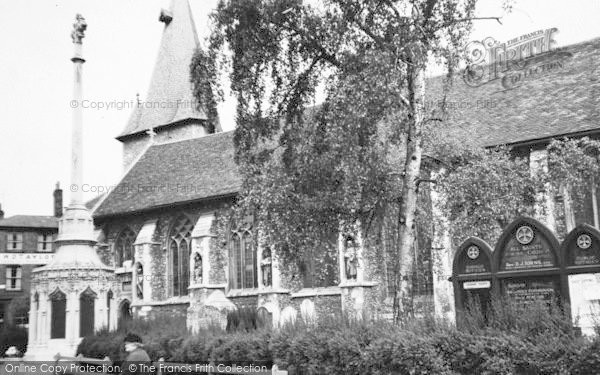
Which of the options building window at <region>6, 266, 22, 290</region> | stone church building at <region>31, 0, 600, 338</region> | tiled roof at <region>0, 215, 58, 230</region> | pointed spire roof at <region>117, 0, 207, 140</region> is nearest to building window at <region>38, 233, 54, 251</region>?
tiled roof at <region>0, 215, 58, 230</region>

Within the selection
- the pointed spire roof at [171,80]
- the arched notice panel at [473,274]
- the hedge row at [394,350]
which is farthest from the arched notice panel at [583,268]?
the pointed spire roof at [171,80]

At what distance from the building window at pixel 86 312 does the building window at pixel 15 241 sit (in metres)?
40.1

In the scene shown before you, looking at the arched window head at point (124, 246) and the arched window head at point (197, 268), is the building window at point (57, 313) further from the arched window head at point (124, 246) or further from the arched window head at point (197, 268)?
the arched window head at point (124, 246)

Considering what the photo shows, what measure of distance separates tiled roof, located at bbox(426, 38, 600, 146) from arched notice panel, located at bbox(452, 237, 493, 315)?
8.94 m

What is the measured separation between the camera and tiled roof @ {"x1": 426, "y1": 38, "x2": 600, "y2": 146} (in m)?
21.3

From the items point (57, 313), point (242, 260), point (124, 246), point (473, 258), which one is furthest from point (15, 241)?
point (473, 258)

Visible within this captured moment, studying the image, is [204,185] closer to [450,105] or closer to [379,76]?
[450,105]

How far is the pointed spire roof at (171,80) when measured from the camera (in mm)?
41375

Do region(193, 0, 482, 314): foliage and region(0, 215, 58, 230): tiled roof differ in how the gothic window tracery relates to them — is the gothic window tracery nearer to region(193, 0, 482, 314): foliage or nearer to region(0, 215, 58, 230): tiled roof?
region(193, 0, 482, 314): foliage

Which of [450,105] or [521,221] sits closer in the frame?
[521,221]

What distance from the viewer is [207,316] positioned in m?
25.2

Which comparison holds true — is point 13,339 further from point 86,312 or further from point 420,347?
point 420,347

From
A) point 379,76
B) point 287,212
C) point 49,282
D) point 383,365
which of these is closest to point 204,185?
point 49,282

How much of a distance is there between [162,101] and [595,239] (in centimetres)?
3539
